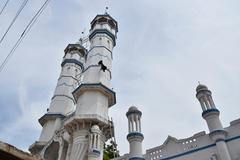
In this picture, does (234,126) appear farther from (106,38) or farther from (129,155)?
(106,38)

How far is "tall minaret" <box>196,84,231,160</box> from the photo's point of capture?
33.6 feet

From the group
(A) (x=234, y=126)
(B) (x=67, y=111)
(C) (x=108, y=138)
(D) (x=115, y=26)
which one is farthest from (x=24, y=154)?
(D) (x=115, y=26)

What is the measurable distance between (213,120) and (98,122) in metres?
7.42

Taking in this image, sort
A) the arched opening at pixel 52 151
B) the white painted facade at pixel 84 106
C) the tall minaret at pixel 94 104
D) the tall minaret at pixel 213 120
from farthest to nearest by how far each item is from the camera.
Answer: the arched opening at pixel 52 151 < the white painted facade at pixel 84 106 < the tall minaret at pixel 94 104 < the tall minaret at pixel 213 120

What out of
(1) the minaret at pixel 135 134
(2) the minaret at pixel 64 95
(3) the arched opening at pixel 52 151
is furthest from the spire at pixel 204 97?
(2) the minaret at pixel 64 95

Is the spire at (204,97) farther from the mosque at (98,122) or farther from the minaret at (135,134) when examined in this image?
the minaret at (135,134)

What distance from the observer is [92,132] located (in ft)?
49.6

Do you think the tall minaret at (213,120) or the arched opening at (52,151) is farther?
the arched opening at (52,151)

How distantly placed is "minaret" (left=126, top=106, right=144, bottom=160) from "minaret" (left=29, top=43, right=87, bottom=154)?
882 cm

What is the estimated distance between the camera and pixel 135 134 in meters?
13.0

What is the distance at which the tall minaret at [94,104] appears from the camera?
49.2ft

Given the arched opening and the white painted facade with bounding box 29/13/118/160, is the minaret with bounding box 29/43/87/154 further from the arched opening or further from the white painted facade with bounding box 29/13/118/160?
the arched opening

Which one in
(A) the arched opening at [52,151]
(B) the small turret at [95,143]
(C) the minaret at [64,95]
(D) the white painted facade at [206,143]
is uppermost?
(C) the minaret at [64,95]

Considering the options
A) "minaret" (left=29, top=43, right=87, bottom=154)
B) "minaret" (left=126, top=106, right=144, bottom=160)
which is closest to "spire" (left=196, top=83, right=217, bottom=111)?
"minaret" (left=126, top=106, right=144, bottom=160)
